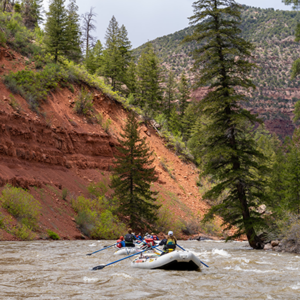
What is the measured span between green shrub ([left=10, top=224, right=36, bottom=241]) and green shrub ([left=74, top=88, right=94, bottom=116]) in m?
17.8

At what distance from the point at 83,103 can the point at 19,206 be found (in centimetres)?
1743

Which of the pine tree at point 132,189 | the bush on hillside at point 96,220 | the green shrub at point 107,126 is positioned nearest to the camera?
the bush on hillside at point 96,220

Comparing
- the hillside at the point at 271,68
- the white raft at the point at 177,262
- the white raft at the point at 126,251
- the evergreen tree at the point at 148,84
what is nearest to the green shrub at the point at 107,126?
the evergreen tree at the point at 148,84

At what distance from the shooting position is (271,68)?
528 ft

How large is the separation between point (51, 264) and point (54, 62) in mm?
28608

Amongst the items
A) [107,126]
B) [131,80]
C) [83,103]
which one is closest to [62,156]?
[83,103]

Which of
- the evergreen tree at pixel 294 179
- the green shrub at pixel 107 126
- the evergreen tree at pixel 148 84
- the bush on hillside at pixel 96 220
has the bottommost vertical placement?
the bush on hillside at pixel 96 220

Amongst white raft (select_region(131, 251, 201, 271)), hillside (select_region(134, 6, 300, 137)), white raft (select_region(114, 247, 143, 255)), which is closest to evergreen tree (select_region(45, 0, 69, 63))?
white raft (select_region(114, 247, 143, 255))

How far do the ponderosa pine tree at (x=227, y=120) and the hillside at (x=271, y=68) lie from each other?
5059 inches

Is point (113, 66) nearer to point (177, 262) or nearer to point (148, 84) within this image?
point (148, 84)

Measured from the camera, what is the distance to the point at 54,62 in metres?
35.4

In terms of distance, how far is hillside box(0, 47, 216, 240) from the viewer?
75.5ft

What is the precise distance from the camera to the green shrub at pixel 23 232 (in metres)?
18.2

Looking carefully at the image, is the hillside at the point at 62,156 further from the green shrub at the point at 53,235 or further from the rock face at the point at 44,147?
the green shrub at the point at 53,235
